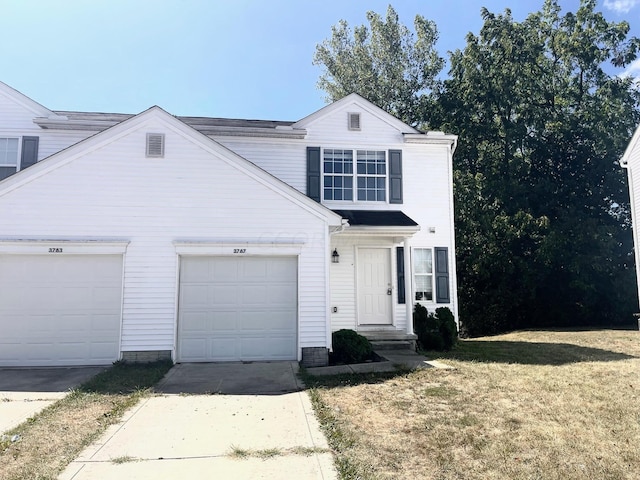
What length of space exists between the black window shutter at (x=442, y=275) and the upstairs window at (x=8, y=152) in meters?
12.0

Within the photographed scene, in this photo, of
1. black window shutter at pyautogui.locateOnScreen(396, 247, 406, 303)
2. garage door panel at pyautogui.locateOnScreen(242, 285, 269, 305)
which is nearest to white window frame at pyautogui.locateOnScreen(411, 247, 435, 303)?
black window shutter at pyautogui.locateOnScreen(396, 247, 406, 303)

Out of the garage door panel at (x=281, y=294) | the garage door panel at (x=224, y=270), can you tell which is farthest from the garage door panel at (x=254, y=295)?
the garage door panel at (x=224, y=270)

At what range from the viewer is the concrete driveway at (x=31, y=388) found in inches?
229

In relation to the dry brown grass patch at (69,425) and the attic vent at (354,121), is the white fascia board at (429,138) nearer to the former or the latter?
the attic vent at (354,121)

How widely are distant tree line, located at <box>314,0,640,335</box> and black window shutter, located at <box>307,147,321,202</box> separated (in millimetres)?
10410

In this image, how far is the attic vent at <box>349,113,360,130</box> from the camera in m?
13.2

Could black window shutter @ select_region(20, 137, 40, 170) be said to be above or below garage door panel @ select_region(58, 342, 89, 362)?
above

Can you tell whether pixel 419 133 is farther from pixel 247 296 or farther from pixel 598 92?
pixel 598 92

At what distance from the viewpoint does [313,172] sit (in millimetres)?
12891

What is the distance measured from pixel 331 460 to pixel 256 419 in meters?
1.62

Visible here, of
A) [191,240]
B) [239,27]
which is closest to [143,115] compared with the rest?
[191,240]

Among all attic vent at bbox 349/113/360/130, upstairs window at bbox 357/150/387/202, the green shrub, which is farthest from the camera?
attic vent at bbox 349/113/360/130

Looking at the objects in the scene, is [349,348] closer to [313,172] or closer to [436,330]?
[436,330]

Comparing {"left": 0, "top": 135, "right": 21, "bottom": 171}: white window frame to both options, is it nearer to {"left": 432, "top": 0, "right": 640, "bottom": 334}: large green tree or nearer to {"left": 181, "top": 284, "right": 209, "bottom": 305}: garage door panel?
{"left": 181, "top": 284, "right": 209, "bottom": 305}: garage door panel
